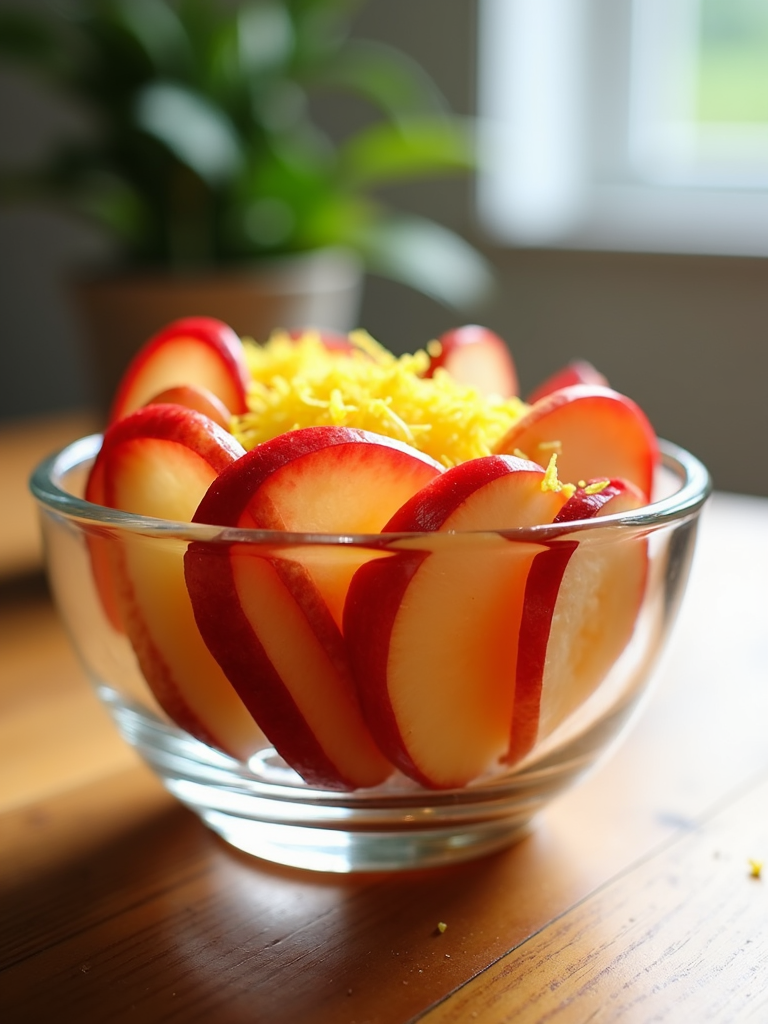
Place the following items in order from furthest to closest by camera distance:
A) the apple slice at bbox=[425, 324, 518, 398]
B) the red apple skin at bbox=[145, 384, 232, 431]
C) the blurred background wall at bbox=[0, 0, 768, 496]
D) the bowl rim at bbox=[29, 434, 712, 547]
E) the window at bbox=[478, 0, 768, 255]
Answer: the window at bbox=[478, 0, 768, 255] → the blurred background wall at bbox=[0, 0, 768, 496] → the apple slice at bbox=[425, 324, 518, 398] → the red apple skin at bbox=[145, 384, 232, 431] → the bowl rim at bbox=[29, 434, 712, 547]

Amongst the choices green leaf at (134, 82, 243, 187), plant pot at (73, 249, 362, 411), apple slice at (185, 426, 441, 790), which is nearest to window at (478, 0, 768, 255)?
green leaf at (134, 82, 243, 187)

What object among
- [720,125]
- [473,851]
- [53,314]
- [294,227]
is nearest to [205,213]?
[294,227]

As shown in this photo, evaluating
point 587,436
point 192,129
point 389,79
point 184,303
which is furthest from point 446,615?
point 389,79

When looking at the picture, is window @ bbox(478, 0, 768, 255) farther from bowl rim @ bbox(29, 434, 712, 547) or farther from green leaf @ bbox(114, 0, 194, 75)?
bowl rim @ bbox(29, 434, 712, 547)

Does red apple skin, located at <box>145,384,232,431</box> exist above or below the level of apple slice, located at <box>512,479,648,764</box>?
above

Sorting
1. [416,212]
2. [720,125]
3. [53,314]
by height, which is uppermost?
[720,125]

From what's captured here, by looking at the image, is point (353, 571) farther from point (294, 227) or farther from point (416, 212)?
point (416, 212)
